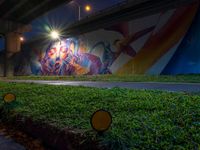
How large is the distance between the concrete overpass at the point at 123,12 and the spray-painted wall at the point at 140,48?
1.62 feet

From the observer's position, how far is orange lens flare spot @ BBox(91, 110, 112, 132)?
9.48 ft

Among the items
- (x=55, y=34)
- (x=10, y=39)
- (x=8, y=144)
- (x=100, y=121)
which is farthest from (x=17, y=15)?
(x=100, y=121)

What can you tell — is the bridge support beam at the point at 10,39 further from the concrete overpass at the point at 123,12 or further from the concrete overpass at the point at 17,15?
the concrete overpass at the point at 123,12

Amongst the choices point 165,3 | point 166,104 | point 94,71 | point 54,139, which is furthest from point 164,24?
point 54,139

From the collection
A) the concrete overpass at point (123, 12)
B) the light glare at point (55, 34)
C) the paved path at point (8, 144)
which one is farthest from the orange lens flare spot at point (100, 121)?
the light glare at point (55, 34)

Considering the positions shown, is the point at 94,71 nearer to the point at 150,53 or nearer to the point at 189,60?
the point at 150,53

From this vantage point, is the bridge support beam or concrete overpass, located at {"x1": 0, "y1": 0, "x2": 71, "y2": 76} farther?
the bridge support beam

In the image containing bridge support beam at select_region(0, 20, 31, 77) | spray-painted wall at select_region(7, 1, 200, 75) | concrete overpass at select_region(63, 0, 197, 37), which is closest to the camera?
spray-painted wall at select_region(7, 1, 200, 75)

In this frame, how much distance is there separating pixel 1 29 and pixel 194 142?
120 feet

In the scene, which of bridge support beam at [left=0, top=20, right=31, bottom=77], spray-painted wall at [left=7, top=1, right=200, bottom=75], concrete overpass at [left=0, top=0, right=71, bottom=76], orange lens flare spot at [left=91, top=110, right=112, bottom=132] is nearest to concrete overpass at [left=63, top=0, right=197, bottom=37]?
spray-painted wall at [left=7, top=1, right=200, bottom=75]

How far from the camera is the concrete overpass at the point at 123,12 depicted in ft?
64.3

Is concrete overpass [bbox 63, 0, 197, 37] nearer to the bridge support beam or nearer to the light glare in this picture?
the light glare

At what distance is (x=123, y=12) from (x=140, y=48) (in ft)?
15.2

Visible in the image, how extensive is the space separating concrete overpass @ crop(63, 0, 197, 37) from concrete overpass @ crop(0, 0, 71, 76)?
381cm
